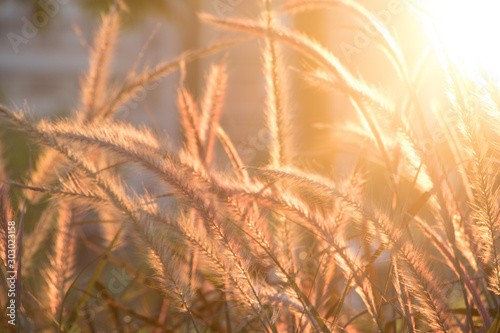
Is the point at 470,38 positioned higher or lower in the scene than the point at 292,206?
higher

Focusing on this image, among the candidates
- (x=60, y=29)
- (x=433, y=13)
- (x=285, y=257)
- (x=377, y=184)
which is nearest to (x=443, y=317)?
(x=285, y=257)

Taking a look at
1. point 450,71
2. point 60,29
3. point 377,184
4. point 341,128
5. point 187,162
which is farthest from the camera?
point 60,29

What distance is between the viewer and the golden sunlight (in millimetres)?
469

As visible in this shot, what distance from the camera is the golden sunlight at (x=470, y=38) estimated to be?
469 mm

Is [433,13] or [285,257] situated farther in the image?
[285,257]

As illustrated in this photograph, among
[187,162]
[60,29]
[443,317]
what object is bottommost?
[443,317]

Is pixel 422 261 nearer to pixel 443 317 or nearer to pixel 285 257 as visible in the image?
pixel 443 317

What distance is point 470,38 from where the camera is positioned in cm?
48

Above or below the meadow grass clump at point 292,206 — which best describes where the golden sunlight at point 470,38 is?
above

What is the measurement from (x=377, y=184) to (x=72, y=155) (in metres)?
1.12

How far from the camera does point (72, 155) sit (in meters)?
0.59

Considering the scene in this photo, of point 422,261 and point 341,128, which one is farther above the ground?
Answer: point 341,128

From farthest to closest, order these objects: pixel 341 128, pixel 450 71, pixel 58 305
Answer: pixel 341 128, pixel 58 305, pixel 450 71

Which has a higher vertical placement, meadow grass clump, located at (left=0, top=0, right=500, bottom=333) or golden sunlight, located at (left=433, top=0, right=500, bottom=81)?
golden sunlight, located at (left=433, top=0, right=500, bottom=81)
